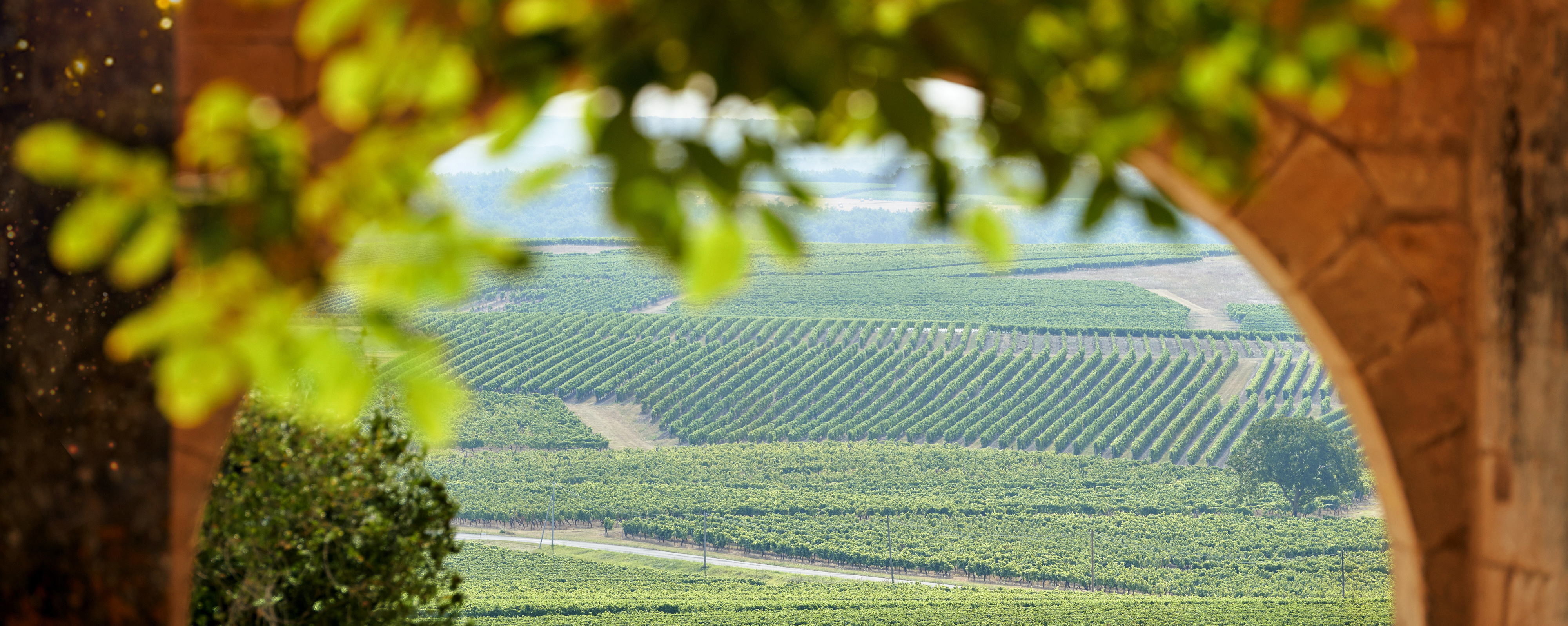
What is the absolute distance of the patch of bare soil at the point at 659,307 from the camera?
201 ft

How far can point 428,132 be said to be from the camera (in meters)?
0.85

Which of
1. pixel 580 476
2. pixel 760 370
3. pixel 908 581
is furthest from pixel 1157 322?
pixel 580 476

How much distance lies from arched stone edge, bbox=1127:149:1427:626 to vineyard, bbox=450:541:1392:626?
23.2 metres

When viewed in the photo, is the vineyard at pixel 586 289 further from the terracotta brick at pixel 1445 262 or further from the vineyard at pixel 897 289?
the terracotta brick at pixel 1445 262

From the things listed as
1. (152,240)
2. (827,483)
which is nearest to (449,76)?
(152,240)

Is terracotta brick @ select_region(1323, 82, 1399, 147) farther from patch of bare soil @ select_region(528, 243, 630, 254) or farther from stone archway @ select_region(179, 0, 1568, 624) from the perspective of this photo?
patch of bare soil @ select_region(528, 243, 630, 254)

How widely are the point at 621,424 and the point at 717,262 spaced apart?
48512mm

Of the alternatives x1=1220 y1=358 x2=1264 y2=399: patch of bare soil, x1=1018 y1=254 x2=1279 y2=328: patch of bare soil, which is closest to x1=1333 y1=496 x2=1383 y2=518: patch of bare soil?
x1=1220 y1=358 x2=1264 y2=399: patch of bare soil

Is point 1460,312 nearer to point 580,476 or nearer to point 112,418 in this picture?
point 112,418

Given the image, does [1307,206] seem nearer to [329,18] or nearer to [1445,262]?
[1445,262]

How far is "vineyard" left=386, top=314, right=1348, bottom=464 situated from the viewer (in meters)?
45.8

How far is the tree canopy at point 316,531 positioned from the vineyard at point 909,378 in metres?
39.7

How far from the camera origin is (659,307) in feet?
208

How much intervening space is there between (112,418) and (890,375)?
155 feet
